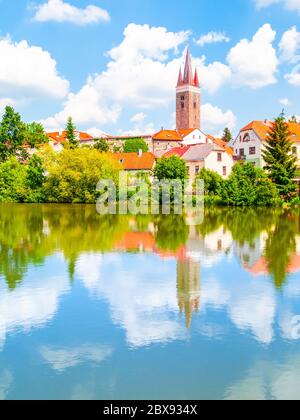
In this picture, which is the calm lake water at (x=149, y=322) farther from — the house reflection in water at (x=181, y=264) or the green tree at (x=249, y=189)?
the green tree at (x=249, y=189)

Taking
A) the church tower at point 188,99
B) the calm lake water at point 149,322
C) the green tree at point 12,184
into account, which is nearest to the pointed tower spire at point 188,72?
the church tower at point 188,99

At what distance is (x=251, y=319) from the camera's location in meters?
8.94

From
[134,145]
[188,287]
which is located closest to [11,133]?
[134,145]

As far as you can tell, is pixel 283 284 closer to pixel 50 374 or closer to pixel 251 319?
pixel 251 319

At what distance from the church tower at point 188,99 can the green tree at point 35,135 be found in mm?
39779

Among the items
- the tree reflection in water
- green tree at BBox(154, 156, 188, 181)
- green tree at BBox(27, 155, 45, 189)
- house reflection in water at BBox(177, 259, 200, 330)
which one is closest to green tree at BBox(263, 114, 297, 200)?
green tree at BBox(154, 156, 188, 181)

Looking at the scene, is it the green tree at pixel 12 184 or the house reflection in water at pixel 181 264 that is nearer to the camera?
the house reflection in water at pixel 181 264

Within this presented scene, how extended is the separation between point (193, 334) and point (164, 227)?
53.5 feet

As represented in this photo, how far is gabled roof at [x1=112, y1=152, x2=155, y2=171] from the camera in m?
60.5

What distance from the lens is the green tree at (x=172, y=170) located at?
47.6 metres

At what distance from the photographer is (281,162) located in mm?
45219

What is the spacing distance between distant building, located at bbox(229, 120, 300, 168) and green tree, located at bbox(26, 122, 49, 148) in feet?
97.8

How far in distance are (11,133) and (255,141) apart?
1358 inches

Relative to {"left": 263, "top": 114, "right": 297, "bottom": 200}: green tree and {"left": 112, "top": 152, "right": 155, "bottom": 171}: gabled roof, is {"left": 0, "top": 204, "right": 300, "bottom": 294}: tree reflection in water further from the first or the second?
{"left": 112, "top": 152, "right": 155, "bottom": 171}: gabled roof
